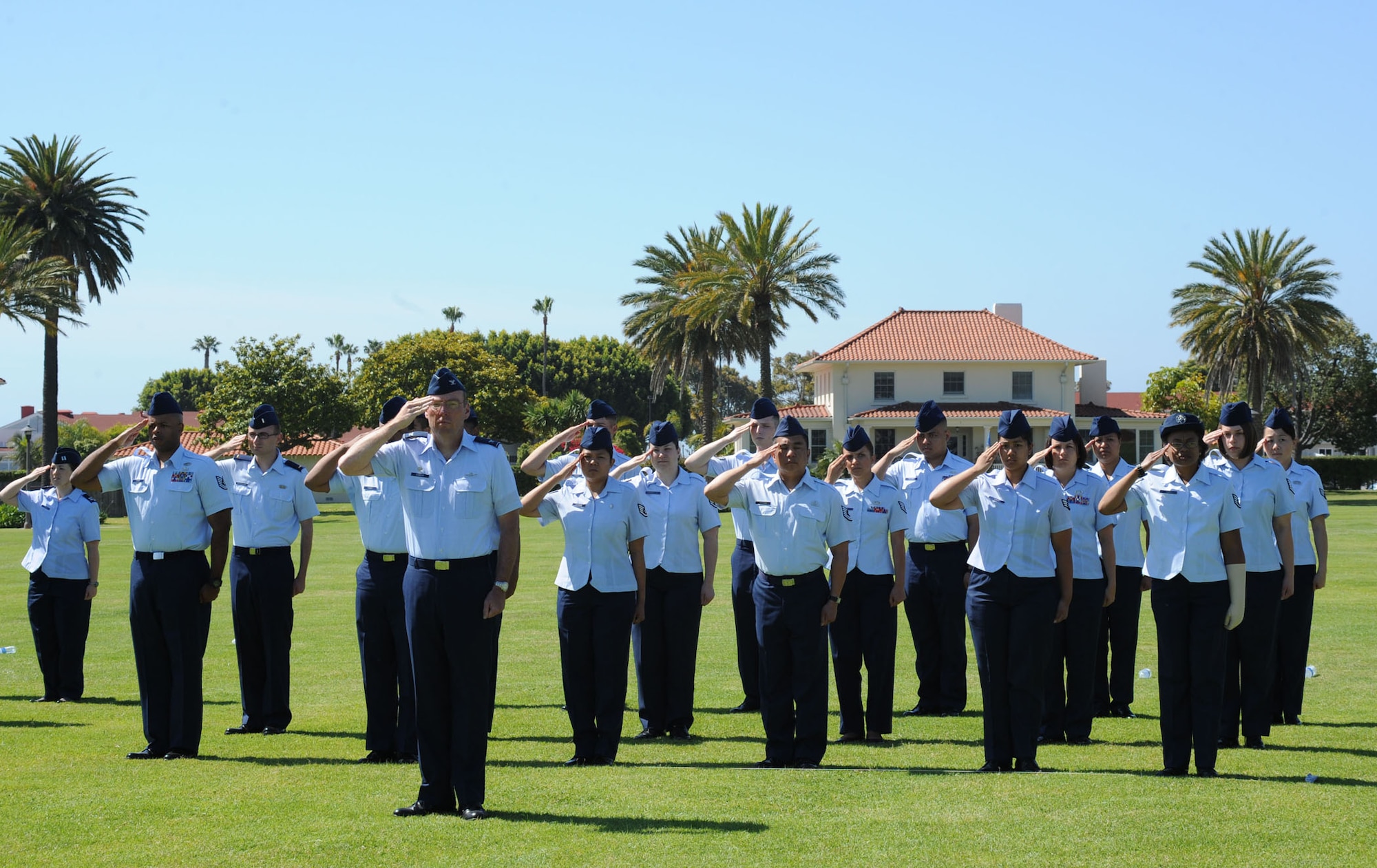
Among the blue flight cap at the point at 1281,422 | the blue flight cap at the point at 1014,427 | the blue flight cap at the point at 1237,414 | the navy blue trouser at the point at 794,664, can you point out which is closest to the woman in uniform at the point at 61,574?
the navy blue trouser at the point at 794,664

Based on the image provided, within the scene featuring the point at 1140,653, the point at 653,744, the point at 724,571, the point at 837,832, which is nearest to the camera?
the point at 837,832

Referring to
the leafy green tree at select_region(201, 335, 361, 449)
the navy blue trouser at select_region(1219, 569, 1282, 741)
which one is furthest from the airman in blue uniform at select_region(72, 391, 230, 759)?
the leafy green tree at select_region(201, 335, 361, 449)

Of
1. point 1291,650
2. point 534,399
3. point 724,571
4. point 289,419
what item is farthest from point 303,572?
point 534,399

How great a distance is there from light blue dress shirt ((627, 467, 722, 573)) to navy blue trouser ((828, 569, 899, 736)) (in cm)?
120

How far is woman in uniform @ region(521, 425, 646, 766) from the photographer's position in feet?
28.0

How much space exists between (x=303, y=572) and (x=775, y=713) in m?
4.07

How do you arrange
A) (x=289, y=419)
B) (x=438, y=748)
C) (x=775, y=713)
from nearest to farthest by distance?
(x=438, y=748)
(x=775, y=713)
(x=289, y=419)

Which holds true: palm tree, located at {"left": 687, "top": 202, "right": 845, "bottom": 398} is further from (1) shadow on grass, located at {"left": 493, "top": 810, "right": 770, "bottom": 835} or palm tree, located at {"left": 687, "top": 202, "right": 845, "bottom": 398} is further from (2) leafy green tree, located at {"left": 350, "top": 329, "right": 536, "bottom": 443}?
(1) shadow on grass, located at {"left": 493, "top": 810, "right": 770, "bottom": 835}

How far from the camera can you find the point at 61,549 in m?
11.5

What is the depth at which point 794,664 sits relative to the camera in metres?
8.27

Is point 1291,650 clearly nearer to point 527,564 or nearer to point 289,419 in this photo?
point 527,564

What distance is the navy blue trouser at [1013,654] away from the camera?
790 cm

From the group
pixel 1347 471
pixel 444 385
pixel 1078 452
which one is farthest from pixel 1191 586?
pixel 1347 471

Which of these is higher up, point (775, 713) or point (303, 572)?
point (303, 572)
